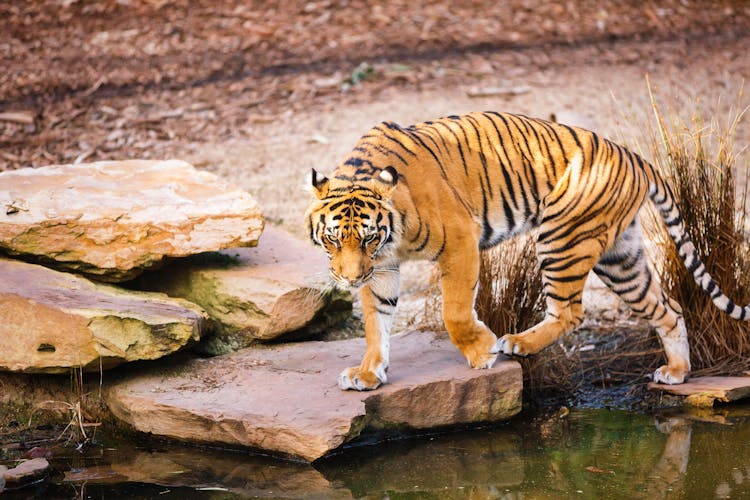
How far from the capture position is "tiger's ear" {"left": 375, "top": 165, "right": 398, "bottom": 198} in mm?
4402

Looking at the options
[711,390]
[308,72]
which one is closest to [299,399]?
[711,390]

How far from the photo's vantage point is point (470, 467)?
4461 mm

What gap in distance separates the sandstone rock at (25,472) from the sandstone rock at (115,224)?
4.02ft

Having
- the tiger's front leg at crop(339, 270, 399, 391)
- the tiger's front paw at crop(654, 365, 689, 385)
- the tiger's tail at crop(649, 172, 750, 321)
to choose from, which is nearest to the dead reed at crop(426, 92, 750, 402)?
the tiger's front paw at crop(654, 365, 689, 385)

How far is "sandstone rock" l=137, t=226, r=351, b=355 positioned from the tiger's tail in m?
1.93

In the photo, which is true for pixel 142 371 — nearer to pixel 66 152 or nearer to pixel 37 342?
pixel 37 342

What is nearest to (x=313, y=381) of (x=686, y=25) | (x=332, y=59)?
(x=332, y=59)

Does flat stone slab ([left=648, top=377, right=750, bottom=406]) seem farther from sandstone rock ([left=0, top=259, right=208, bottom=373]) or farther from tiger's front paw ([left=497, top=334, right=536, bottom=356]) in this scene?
sandstone rock ([left=0, top=259, right=208, bottom=373])

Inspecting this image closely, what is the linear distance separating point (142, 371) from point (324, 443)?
1.27 meters

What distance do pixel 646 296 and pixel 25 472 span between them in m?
3.33

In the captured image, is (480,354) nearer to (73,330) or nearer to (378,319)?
(378,319)

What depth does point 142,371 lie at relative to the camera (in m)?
5.03

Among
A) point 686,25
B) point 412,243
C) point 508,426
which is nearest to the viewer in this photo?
point 412,243

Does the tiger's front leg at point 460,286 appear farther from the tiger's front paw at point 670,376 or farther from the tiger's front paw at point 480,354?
the tiger's front paw at point 670,376
